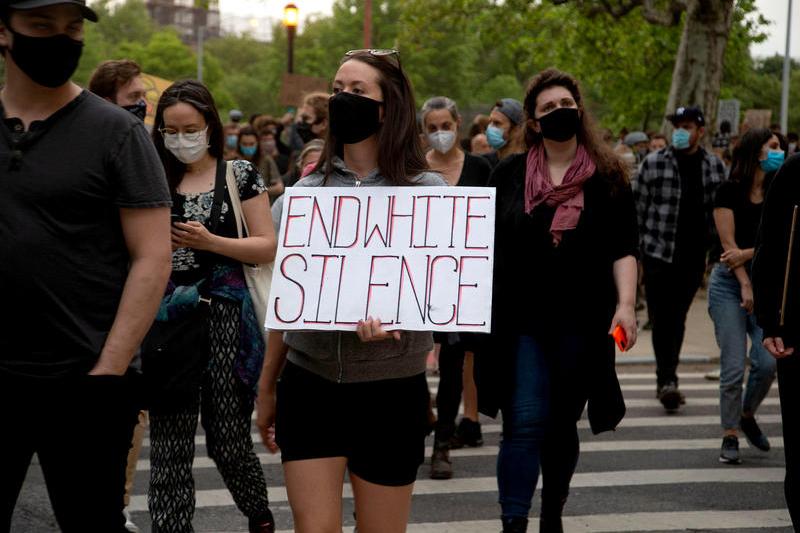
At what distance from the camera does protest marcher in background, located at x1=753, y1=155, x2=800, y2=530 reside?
4512 millimetres

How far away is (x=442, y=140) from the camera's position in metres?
7.22

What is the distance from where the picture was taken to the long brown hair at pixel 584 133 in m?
5.09

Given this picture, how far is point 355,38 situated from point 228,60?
73.3 m

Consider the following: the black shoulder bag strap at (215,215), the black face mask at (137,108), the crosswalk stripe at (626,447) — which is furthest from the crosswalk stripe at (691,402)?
the black shoulder bag strap at (215,215)

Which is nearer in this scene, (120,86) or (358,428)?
(358,428)

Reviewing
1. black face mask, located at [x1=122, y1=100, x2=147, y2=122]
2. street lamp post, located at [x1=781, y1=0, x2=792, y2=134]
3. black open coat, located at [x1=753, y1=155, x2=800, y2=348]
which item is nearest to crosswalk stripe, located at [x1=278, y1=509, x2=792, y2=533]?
black open coat, located at [x1=753, y1=155, x2=800, y2=348]

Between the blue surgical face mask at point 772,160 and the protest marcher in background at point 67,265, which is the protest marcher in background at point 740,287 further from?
the protest marcher in background at point 67,265

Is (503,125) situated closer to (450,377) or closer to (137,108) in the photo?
(450,377)

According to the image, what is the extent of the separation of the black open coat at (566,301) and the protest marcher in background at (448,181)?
1.94 meters

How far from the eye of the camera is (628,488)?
681cm

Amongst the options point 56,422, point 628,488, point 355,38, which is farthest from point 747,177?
point 355,38

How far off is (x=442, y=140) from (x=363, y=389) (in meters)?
3.67

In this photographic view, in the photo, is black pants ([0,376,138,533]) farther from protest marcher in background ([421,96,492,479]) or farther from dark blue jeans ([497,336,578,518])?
protest marcher in background ([421,96,492,479])

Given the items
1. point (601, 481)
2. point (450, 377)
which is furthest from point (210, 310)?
point (601, 481)
